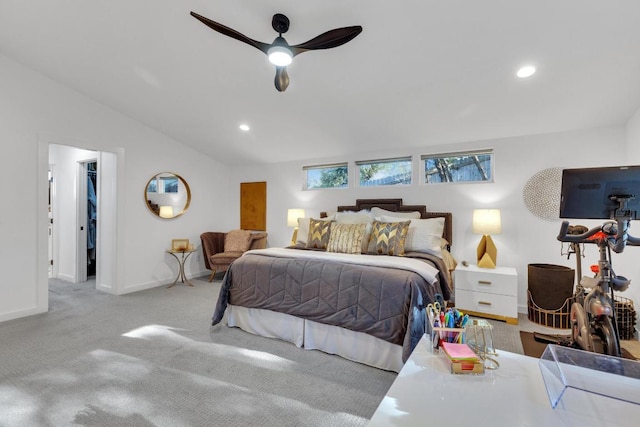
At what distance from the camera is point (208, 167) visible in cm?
561

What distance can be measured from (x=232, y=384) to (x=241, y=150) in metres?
3.84

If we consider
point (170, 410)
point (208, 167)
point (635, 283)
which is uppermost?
point (208, 167)

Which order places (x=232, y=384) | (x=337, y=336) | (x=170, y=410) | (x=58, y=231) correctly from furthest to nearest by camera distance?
(x=58, y=231), (x=337, y=336), (x=232, y=384), (x=170, y=410)

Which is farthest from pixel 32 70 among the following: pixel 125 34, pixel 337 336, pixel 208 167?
pixel 337 336

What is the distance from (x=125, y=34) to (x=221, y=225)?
12.2 ft

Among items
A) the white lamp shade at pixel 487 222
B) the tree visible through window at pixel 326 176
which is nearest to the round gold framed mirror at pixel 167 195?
the tree visible through window at pixel 326 176

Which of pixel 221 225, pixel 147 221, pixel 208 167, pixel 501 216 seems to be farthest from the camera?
pixel 221 225

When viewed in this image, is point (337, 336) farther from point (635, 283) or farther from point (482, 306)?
point (635, 283)

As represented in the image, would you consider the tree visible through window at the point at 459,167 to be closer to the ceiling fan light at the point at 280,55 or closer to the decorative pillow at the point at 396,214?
the decorative pillow at the point at 396,214

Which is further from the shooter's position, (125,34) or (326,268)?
(125,34)

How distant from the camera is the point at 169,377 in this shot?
2.15m

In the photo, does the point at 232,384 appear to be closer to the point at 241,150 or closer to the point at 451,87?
the point at 451,87

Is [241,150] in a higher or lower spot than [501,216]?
higher

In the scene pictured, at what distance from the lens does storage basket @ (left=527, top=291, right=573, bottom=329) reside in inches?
120
